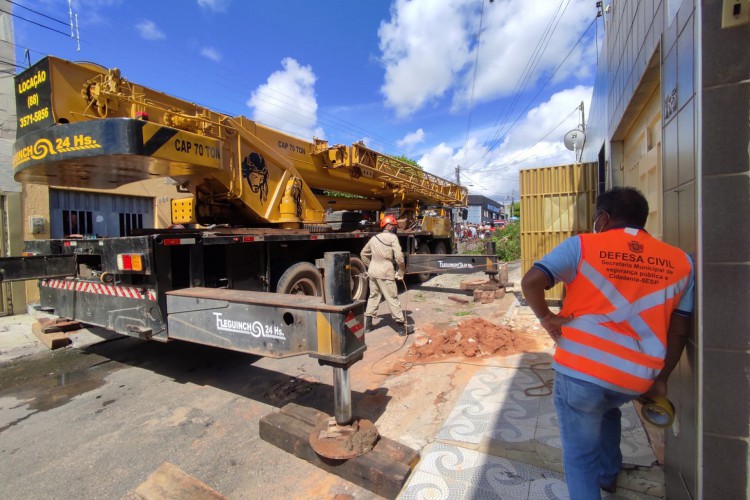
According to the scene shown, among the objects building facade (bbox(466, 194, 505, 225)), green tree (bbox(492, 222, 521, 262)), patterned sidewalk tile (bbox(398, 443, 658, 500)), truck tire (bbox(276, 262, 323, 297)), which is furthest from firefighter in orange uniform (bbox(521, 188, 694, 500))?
building facade (bbox(466, 194, 505, 225))

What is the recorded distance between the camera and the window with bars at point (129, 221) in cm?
877

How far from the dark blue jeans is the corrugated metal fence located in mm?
5186

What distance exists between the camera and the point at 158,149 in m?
4.03

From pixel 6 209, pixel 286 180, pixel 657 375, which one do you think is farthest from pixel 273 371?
pixel 6 209

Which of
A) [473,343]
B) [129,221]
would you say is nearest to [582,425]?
[473,343]

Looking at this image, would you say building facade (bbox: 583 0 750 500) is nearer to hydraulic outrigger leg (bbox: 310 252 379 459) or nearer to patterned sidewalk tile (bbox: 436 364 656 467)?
patterned sidewalk tile (bbox: 436 364 656 467)

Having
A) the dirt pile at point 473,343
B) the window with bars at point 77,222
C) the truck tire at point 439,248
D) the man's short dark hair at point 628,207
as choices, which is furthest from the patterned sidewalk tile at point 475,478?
the truck tire at point 439,248

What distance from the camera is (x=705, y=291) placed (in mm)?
1552

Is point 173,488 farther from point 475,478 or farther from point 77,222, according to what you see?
point 77,222

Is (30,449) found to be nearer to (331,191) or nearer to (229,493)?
(229,493)

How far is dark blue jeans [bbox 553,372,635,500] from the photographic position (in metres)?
1.67

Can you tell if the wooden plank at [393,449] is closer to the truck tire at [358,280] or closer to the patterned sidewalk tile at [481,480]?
the patterned sidewalk tile at [481,480]

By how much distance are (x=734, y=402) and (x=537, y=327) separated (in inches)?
157

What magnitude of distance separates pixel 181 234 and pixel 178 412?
5.45 ft
